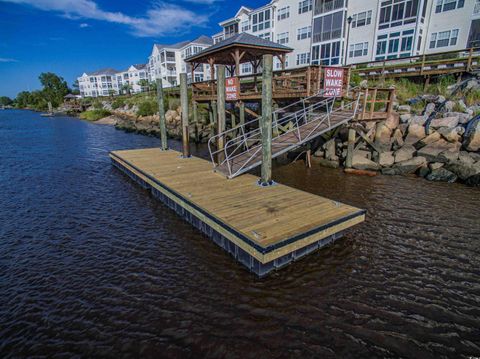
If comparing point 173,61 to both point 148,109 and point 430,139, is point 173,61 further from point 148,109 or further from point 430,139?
point 430,139

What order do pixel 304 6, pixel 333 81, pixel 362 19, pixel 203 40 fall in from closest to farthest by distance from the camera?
pixel 333 81
pixel 362 19
pixel 304 6
pixel 203 40

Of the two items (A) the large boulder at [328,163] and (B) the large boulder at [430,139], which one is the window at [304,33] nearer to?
(A) the large boulder at [328,163]

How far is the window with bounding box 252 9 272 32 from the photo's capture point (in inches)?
1581

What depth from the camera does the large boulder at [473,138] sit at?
12091 millimetres

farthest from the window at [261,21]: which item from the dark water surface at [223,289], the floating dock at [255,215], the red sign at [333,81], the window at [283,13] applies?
the dark water surface at [223,289]

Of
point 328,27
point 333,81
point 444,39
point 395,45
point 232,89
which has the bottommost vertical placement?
point 232,89

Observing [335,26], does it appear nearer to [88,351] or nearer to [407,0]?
[407,0]

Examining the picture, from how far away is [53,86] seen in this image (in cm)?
11319

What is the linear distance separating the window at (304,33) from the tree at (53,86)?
101861mm

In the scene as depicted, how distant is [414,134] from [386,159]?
221cm

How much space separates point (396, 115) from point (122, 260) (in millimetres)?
15102

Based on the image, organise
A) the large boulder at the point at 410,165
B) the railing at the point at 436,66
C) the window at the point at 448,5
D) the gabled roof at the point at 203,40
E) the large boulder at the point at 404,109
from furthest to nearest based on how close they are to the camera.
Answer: the gabled roof at the point at 203,40 < the window at the point at 448,5 < the railing at the point at 436,66 < the large boulder at the point at 404,109 < the large boulder at the point at 410,165

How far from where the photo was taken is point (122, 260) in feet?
22.2

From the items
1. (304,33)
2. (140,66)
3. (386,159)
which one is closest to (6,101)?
(140,66)
